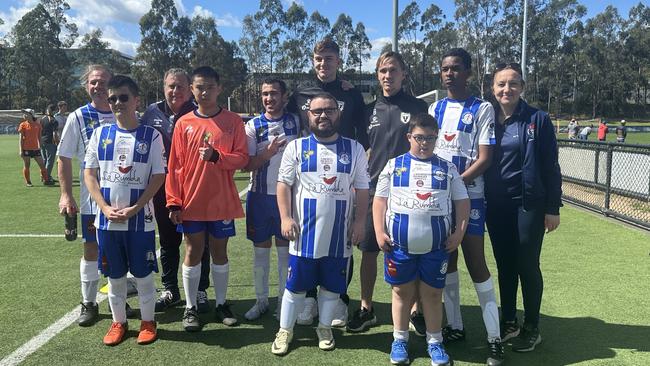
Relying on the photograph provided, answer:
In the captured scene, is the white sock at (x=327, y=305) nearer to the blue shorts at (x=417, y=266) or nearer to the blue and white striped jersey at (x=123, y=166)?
the blue shorts at (x=417, y=266)

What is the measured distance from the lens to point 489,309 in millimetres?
3520

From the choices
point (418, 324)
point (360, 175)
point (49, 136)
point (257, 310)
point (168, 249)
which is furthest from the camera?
point (49, 136)

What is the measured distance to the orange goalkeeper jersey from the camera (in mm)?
3803

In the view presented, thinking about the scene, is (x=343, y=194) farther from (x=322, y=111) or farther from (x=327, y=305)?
(x=327, y=305)

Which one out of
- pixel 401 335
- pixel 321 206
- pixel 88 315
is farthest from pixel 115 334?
pixel 401 335

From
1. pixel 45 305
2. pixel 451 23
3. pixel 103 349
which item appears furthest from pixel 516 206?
pixel 451 23

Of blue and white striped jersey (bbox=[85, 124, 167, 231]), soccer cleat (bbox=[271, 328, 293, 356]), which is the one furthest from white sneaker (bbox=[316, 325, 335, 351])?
blue and white striped jersey (bbox=[85, 124, 167, 231])

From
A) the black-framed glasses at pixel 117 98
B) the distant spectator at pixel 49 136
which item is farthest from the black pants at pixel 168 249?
the distant spectator at pixel 49 136

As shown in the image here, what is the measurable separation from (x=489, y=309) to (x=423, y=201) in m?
1.03

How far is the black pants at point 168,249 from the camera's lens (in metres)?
4.58

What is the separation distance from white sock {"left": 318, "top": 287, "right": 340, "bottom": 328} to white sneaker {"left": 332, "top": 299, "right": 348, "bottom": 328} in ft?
1.35

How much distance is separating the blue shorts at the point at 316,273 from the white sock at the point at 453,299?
33.7 inches

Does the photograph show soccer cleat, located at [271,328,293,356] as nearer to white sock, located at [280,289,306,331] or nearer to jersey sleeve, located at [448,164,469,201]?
white sock, located at [280,289,306,331]

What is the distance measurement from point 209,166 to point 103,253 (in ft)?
3.44
